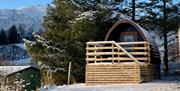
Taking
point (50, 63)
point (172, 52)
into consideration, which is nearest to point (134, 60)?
point (50, 63)

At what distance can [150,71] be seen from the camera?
87.7ft

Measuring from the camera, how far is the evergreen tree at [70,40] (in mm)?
28812

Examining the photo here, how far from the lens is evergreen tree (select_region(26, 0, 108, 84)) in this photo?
1134 inches

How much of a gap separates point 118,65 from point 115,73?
460 mm

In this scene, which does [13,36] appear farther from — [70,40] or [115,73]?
[115,73]

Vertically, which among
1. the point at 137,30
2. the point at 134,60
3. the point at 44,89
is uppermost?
the point at 137,30

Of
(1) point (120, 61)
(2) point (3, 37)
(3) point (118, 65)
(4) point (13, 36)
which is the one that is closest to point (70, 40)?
(1) point (120, 61)

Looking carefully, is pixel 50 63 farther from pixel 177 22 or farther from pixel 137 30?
pixel 177 22

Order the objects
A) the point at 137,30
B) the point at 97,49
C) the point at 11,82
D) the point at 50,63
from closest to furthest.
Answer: the point at 11,82 < the point at 97,49 < the point at 137,30 < the point at 50,63

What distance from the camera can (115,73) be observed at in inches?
966

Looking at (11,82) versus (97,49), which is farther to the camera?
(97,49)

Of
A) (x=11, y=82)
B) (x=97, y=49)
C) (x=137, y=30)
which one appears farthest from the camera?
(x=137, y=30)

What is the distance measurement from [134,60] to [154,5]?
446 inches

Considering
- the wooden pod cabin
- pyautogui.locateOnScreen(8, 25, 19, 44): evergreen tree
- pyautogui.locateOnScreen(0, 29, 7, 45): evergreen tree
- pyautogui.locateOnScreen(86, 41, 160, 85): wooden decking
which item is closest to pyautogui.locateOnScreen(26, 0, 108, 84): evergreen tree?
the wooden pod cabin
